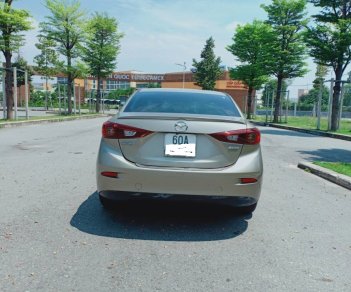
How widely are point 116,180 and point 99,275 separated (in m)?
1.17

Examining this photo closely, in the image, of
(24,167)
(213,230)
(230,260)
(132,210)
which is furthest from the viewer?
(24,167)

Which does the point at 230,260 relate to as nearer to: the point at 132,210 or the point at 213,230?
the point at 213,230

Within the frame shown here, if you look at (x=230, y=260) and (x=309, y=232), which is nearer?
(x=230, y=260)

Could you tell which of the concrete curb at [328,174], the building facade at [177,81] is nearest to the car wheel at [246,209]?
the concrete curb at [328,174]

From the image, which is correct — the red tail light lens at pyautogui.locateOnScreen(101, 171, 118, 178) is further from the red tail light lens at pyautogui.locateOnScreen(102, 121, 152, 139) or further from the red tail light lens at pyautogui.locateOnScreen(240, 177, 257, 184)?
the red tail light lens at pyautogui.locateOnScreen(240, 177, 257, 184)

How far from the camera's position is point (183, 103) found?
15.4ft

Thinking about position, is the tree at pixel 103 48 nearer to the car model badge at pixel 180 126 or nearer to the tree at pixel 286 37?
the tree at pixel 286 37

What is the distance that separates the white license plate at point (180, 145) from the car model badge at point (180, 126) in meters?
0.06

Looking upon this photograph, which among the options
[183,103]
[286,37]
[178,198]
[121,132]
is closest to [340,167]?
[183,103]

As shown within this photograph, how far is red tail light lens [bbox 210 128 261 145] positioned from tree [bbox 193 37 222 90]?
242 feet

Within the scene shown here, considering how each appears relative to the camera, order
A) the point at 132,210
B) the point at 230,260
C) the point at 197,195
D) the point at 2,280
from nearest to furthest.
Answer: the point at 2,280 → the point at 230,260 → the point at 197,195 → the point at 132,210

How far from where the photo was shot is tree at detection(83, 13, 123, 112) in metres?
43.1

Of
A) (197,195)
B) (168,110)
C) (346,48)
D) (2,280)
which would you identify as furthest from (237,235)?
(346,48)

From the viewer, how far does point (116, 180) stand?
13.2ft
